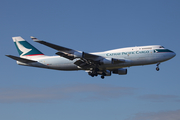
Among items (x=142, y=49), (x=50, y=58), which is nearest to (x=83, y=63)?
(x=50, y=58)

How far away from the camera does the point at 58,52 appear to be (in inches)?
1745

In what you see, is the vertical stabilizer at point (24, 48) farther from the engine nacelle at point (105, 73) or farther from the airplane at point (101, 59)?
the engine nacelle at point (105, 73)

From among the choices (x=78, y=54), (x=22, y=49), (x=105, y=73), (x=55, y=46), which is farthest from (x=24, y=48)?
(x=105, y=73)

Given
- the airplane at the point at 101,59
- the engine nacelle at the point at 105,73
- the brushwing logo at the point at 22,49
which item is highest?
the brushwing logo at the point at 22,49

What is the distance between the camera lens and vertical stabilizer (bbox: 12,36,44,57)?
53.9m

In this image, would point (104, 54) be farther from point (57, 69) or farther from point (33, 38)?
point (33, 38)

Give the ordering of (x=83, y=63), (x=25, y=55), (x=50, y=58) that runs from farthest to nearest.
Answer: (x=25, y=55) < (x=50, y=58) < (x=83, y=63)

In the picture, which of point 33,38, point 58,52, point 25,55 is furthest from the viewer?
point 25,55

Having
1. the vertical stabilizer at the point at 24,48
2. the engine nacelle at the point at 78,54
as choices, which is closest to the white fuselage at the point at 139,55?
the engine nacelle at the point at 78,54

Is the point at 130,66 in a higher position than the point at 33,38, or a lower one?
lower

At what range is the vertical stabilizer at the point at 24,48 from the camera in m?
53.9

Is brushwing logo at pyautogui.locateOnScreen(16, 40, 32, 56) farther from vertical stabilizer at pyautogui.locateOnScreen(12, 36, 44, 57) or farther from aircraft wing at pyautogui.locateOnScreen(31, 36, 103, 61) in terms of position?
aircraft wing at pyautogui.locateOnScreen(31, 36, 103, 61)

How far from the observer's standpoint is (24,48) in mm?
55031

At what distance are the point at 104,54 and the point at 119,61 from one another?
3.42 meters
